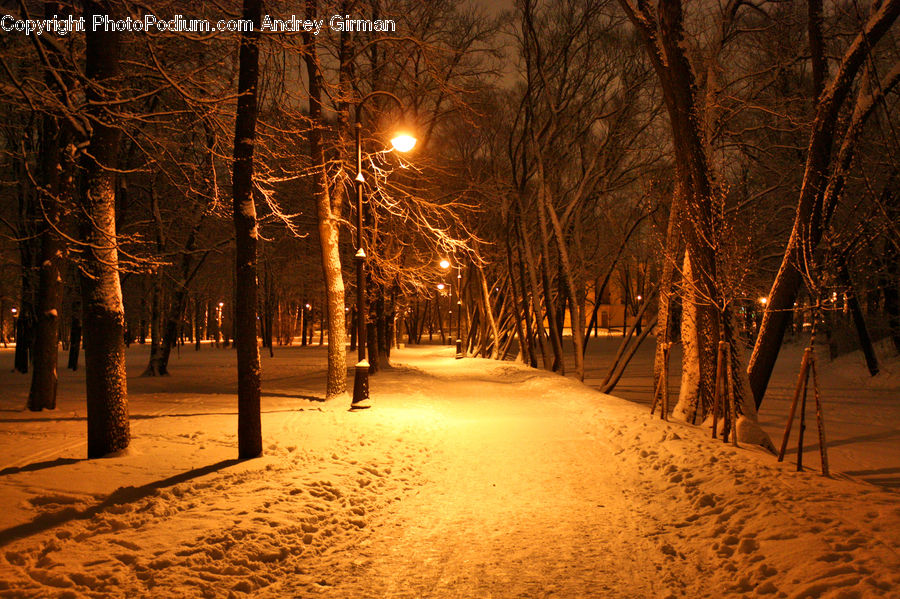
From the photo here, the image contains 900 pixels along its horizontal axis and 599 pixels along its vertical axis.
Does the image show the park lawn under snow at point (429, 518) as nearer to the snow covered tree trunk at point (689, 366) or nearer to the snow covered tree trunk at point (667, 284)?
the snow covered tree trunk at point (689, 366)

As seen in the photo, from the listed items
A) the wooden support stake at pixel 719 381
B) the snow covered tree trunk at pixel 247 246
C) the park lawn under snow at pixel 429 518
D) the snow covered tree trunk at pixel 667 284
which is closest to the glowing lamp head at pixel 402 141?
the snow covered tree trunk at pixel 247 246

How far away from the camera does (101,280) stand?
6.87m

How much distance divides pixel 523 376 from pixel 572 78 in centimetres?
1089

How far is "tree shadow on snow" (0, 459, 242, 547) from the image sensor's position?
4.50 metres

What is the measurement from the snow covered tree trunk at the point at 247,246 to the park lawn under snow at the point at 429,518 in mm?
486

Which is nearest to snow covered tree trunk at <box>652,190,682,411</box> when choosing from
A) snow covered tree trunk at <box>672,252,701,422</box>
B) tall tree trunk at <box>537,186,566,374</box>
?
snow covered tree trunk at <box>672,252,701,422</box>

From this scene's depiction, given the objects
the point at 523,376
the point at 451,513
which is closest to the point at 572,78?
the point at 523,376

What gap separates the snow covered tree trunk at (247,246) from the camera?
747 cm

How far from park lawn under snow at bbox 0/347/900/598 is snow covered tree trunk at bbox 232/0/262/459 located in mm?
486

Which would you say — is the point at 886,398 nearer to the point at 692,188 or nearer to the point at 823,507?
the point at 692,188

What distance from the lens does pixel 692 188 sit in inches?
377

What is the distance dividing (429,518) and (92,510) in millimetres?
3171

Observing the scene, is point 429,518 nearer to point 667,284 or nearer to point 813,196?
point 813,196

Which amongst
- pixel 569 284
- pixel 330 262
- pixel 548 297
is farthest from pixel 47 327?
pixel 548 297
